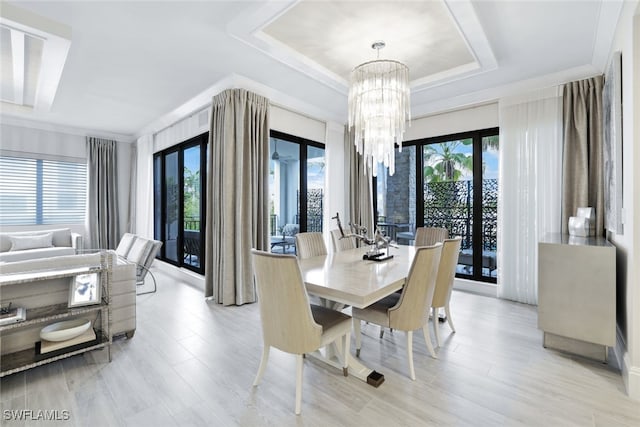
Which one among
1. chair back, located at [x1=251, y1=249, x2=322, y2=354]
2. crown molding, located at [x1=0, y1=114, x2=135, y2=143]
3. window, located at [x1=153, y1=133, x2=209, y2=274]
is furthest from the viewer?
crown molding, located at [x1=0, y1=114, x2=135, y2=143]

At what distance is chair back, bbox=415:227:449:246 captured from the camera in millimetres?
3555

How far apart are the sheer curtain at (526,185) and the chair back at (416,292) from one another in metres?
2.31

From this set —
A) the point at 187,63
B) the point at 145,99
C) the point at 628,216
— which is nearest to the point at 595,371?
the point at 628,216

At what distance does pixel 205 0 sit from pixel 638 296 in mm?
3619

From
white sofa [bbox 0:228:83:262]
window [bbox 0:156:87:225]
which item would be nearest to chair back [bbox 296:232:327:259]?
white sofa [bbox 0:228:83:262]

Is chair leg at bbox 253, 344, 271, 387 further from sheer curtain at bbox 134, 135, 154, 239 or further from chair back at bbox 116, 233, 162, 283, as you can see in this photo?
sheer curtain at bbox 134, 135, 154, 239

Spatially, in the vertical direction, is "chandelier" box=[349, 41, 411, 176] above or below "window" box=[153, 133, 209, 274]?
above

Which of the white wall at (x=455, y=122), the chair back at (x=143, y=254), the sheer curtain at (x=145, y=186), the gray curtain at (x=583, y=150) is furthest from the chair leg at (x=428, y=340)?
the sheer curtain at (x=145, y=186)

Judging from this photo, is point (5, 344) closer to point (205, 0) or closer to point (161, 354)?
point (161, 354)

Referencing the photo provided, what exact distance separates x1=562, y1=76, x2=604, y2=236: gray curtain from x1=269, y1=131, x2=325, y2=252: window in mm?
3353

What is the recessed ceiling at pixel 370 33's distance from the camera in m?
2.33

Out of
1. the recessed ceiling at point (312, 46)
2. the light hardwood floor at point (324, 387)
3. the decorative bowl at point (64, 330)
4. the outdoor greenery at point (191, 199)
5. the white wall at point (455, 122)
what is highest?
the recessed ceiling at point (312, 46)

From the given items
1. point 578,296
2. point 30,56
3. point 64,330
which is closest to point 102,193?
point 30,56

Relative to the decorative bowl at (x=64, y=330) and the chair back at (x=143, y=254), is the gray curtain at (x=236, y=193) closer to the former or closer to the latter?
the chair back at (x=143, y=254)
